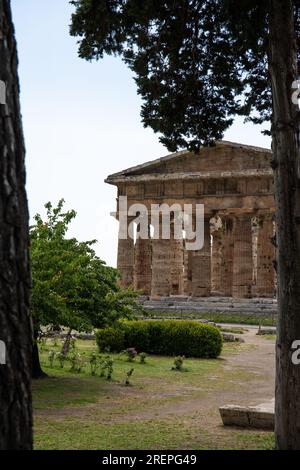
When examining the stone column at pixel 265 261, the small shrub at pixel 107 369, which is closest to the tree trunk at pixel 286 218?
the small shrub at pixel 107 369

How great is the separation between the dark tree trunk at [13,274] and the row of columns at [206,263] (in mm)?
33869

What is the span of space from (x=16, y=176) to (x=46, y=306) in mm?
8044

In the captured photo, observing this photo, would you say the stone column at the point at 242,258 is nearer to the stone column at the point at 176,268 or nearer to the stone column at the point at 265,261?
the stone column at the point at 265,261

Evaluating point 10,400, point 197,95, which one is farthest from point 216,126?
point 10,400

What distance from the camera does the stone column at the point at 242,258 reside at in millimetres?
37156

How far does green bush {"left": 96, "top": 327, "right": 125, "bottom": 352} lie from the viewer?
18.6 meters

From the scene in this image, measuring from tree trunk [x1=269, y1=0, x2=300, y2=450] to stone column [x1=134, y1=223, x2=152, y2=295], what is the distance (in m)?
34.4

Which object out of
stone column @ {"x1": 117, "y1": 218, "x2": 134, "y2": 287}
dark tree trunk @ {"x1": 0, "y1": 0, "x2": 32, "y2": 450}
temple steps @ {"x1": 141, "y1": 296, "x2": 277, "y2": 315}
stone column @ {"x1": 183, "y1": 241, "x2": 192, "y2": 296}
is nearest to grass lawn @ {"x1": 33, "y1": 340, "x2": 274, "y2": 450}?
dark tree trunk @ {"x1": 0, "y1": 0, "x2": 32, "y2": 450}

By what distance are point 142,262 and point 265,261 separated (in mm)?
8949

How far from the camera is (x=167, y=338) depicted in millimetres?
18922

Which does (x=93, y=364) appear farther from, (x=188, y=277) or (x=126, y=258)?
(x=188, y=277)

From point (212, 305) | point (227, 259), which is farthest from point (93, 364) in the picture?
point (227, 259)

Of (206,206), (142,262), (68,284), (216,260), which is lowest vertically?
(68,284)

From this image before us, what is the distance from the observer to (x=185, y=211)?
39.2m
